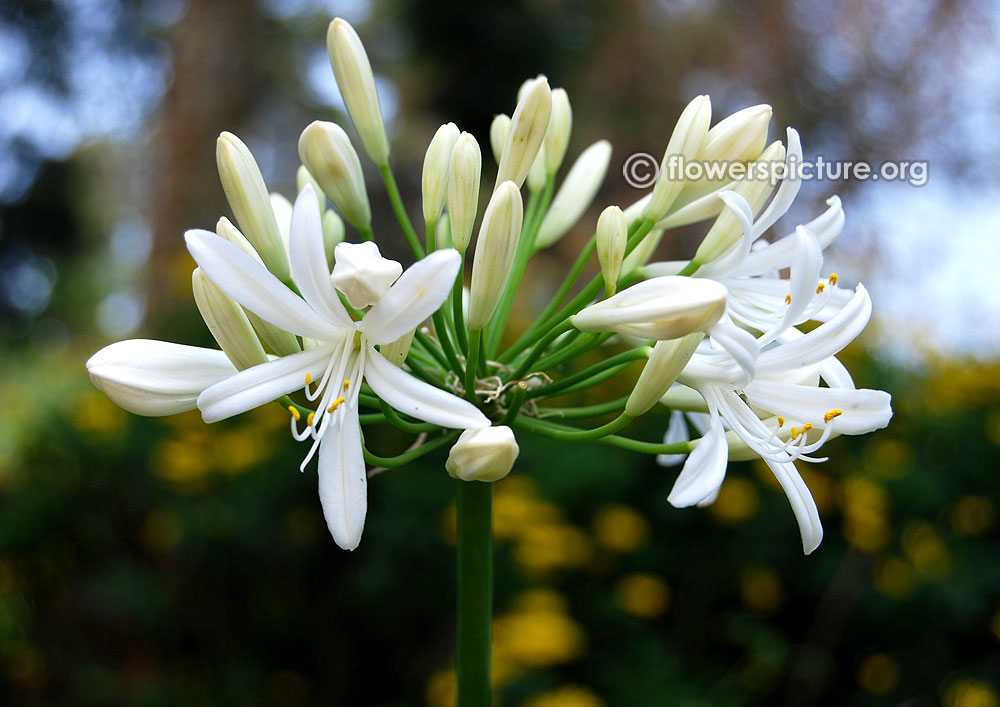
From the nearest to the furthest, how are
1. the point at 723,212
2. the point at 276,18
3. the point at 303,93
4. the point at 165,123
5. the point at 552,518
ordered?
the point at 723,212
the point at 552,518
the point at 165,123
the point at 276,18
the point at 303,93

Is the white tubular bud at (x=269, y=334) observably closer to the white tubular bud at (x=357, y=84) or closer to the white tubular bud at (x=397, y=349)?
the white tubular bud at (x=397, y=349)

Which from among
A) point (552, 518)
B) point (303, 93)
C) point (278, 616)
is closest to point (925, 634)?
point (552, 518)

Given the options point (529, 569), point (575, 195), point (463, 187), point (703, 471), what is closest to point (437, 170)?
point (463, 187)

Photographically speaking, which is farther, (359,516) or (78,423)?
(78,423)

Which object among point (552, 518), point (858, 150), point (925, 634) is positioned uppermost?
point (858, 150)

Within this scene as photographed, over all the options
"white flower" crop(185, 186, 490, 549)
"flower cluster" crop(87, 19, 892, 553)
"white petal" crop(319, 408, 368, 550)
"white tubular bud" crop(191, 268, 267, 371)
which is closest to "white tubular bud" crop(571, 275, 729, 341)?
"flower cluster" crop(87, 19, 892, 553)

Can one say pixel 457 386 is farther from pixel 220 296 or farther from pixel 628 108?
pixel 628 108

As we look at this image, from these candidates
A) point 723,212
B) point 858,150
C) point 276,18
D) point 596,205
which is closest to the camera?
point 723,212
